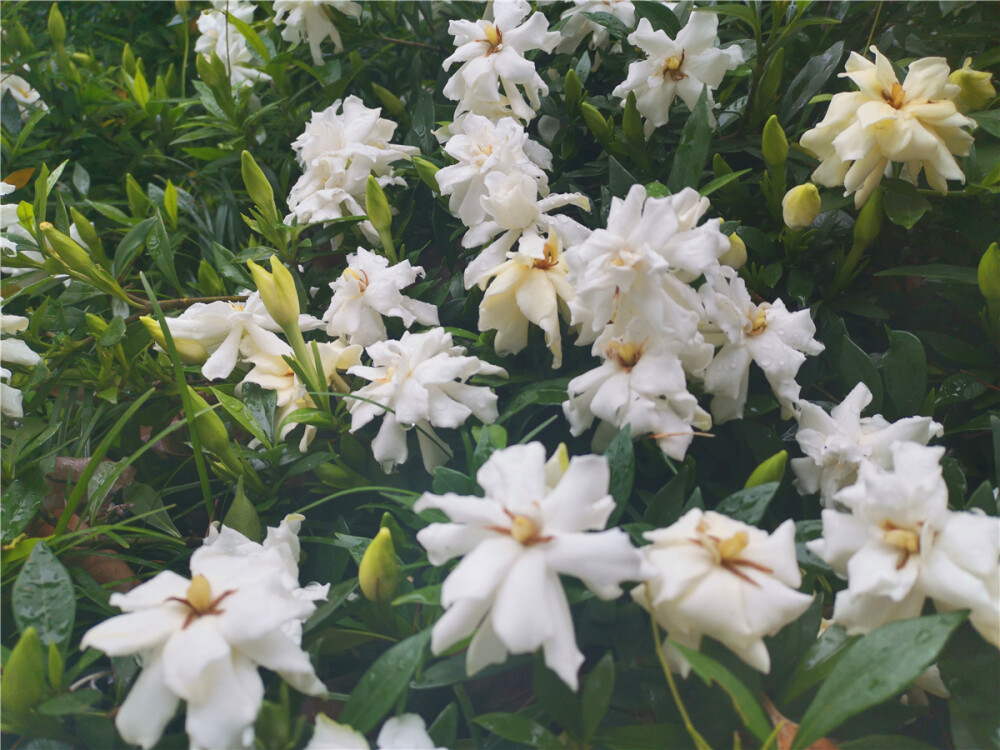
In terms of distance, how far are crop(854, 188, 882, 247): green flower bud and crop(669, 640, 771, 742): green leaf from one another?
1.79 feet

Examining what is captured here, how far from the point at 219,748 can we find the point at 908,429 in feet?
2.08

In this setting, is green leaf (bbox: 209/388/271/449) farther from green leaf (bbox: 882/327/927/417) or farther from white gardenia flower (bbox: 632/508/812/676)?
green leaf (bbox: 882/327/927/417)

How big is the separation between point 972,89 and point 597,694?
79cm

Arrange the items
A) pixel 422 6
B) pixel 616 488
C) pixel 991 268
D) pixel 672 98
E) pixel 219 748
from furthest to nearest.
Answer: pixel 422 6, pixel 672 98, pixel 991 268, pixel 616 488, pixel 219 748

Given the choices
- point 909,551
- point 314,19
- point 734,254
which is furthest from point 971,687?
point 314,19

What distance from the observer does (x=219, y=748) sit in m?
0.50

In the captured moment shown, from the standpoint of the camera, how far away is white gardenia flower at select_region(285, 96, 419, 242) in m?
1.01

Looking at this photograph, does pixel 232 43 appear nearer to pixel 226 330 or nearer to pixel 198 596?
pixel 226 330

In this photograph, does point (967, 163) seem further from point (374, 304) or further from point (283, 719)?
point (283, 719)

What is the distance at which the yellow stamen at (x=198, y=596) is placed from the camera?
542mm

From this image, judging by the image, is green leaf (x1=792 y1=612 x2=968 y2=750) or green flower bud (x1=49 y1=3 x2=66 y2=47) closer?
green leaf (x1=792 y1=612 x2=968 y2=750)

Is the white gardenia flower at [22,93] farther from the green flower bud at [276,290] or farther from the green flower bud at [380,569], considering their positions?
the green flower bud at [380,569]

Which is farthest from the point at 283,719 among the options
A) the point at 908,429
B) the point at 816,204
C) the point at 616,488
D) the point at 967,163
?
the point at 967,163

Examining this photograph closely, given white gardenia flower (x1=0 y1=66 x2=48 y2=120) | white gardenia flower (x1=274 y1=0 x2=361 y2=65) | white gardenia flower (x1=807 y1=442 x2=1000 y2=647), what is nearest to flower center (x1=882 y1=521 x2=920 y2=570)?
white gardenia flower (x1=807 y1=442 x2=1000 y2=647)
